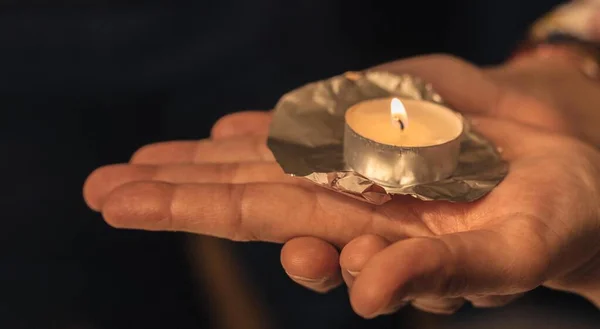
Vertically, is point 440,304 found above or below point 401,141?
below

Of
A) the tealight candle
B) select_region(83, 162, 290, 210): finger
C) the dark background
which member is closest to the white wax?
the tealight candle

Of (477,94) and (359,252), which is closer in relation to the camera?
(359,252)

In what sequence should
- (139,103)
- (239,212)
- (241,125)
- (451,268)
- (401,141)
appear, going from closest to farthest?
(451,268), (239,212), (401,141), (241,125), (139,103)

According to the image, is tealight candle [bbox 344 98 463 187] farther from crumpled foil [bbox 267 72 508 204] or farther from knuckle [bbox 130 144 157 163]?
knuckle [bbox 130 144 157 163]

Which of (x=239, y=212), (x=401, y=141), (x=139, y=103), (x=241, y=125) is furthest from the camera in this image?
(x=139, y=103)

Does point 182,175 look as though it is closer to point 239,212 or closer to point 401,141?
point 239,212

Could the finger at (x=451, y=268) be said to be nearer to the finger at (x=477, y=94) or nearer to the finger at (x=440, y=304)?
the finger at (x=440, y=304)

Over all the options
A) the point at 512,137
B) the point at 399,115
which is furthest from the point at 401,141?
the point at 512,137
